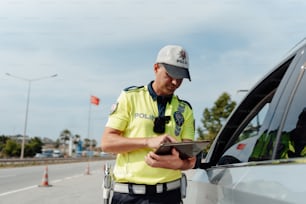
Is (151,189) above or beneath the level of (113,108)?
beneath

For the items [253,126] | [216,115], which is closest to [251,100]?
[253,126]

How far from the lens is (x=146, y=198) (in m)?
2.75

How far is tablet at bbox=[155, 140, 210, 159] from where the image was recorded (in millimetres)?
2443

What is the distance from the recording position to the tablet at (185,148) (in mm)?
2443

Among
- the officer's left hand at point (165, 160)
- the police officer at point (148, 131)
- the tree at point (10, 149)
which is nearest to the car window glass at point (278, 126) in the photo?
the officer's left hand at point (165, 160)

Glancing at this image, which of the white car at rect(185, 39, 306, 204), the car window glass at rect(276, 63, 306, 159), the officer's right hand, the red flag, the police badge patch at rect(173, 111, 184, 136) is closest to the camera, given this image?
the white car at rect(185, 39, 306, 204)

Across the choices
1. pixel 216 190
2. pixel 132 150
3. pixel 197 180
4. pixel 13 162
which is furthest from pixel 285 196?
pixel 13 162

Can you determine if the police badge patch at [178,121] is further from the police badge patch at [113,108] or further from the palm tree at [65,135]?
the palm tree at [65,135]

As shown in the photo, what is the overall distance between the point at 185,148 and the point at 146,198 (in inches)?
17.7

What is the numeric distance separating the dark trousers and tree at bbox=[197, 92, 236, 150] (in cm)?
2893

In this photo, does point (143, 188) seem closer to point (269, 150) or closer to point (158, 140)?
point (158, 140)

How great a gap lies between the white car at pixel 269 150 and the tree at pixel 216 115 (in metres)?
28.9

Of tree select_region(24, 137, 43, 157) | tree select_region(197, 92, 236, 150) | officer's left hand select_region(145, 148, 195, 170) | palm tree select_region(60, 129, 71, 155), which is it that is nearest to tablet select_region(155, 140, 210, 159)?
officer's left hand select_region(145, 148, 195, 170)

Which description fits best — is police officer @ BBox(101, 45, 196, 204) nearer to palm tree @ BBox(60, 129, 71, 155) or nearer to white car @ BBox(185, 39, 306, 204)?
white car @ BBox(185, 39, 306, 204)
